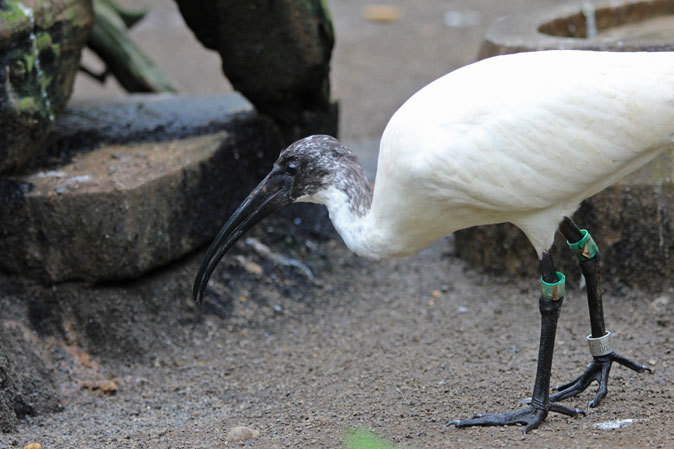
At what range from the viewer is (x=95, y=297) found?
5.23 m

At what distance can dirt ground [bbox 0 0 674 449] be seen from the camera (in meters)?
4.09

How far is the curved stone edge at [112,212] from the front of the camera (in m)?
5.00

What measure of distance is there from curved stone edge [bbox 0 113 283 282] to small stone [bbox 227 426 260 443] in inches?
60.4

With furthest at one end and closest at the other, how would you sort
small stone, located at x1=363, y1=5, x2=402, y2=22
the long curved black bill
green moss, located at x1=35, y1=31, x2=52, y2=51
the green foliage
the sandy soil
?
small stone, located at x1=363, y1=5, x2=402, y2=22 < green moss, located at x1=35, y1=31, x2=52, y2=51 < the long curved black bill < the sandy soil < the green foliage

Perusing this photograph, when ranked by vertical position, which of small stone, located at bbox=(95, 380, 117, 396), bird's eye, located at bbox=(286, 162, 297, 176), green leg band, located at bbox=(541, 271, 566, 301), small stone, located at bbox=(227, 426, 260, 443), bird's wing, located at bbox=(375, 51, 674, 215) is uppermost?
bird's wing, located at bbox=(375, 51, 674, 215)

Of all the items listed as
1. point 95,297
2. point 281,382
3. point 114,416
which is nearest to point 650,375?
point 281,382

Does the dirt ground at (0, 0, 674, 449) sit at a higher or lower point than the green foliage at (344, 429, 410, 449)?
lower

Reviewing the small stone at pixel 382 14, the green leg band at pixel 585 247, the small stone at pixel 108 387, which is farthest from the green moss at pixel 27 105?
the small stone at pixel 382 14

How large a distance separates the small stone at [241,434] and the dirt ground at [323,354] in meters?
0.04

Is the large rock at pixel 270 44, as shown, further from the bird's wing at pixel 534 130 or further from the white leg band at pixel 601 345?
the white leg band at pixel 601 345

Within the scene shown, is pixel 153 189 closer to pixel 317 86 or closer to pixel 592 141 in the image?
pixel 317 86

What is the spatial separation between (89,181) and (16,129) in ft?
1.60

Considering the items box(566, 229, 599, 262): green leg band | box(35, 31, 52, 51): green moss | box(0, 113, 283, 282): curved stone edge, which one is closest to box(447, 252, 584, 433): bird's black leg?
box(566, 229, 599, 262): green leg band

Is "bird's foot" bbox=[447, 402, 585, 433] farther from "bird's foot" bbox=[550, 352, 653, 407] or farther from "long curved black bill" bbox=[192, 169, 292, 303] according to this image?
"long curved black bill" bbox=[192, 169, 292, 303]
